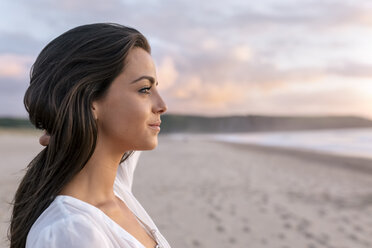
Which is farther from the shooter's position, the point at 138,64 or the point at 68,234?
the point at 138,64

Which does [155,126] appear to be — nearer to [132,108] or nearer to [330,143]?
[132,108]

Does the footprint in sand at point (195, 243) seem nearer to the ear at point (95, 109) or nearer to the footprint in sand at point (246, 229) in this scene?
the footprint in sand at point (246, 229)

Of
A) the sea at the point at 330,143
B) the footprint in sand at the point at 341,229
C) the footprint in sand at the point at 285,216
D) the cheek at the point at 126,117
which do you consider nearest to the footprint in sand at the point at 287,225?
the footprint in sand at the point at 285,216

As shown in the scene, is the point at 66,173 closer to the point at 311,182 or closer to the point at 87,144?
the point at 87,144

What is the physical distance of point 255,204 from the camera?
690 cm

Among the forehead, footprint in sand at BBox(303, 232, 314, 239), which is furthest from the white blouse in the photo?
footprint in sand at BBox(303, 232, 314, 239)

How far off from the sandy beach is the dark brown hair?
1254mm

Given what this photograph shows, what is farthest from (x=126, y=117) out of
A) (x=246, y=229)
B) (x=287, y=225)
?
(x=287, y=225)

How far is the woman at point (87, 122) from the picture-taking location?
111 centimetres

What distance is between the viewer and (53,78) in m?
1.15

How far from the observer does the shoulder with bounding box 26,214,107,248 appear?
3.06ft

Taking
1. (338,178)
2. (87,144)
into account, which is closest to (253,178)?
(338,178)

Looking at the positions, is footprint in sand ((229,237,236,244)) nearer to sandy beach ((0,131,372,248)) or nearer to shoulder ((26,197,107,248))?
sandy beach ((0,131,372,248))

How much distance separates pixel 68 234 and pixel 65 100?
42 cm
